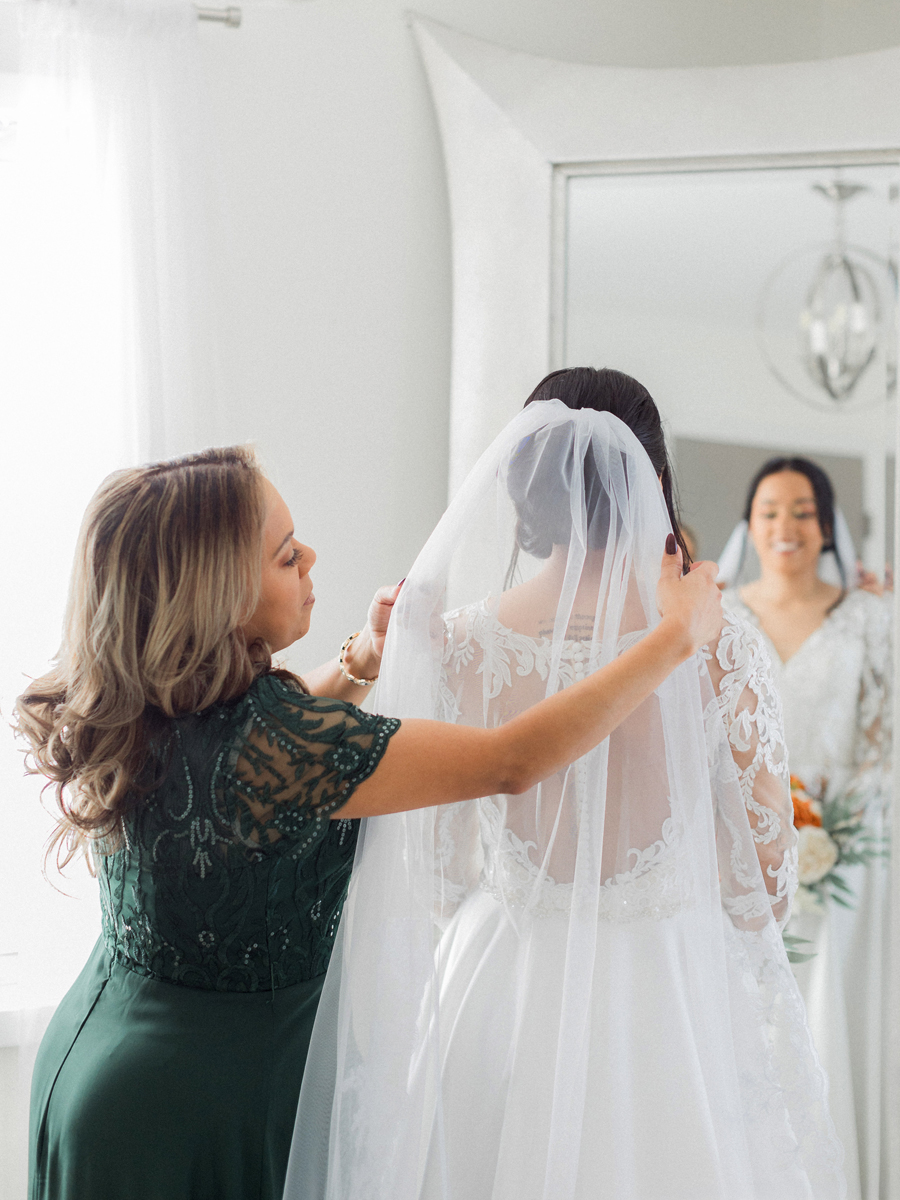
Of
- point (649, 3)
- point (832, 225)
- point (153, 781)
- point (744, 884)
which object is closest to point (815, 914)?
point (744, 884)

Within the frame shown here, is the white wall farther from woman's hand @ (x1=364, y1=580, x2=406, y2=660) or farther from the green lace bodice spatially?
the green lace bodice

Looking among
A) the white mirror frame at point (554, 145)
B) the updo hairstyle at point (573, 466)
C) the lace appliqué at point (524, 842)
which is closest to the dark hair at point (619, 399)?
the updo hairstyle at point (573, 466)

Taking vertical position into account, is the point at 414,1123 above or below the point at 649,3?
below

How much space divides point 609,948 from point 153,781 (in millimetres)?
550

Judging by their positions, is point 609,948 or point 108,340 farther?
point 108,340

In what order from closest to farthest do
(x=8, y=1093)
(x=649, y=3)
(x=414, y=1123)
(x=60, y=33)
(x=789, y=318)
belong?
(x=414, y=1123) → (x=60, y=33) → (x=8, y=1093) → (x=789, y=318) → (x=649, y=3)

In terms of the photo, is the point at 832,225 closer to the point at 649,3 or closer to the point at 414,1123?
the point at 649,3

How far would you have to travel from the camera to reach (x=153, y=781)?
1.13 metres

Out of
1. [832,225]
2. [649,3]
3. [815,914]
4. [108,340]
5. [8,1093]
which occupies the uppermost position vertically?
[649,3]

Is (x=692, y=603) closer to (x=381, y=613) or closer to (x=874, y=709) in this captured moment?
(x=381, y=613)

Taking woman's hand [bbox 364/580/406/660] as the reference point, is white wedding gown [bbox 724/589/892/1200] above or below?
below

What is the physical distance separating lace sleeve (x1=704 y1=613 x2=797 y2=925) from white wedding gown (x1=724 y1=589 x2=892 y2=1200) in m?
0.97

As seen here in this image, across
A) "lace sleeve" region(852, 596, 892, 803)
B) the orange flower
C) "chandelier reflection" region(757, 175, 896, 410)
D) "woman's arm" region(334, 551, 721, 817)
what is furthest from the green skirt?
"chandelier reflection" region(757, 175, 896, 410)

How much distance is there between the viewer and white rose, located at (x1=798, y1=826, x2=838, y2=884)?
214cm
